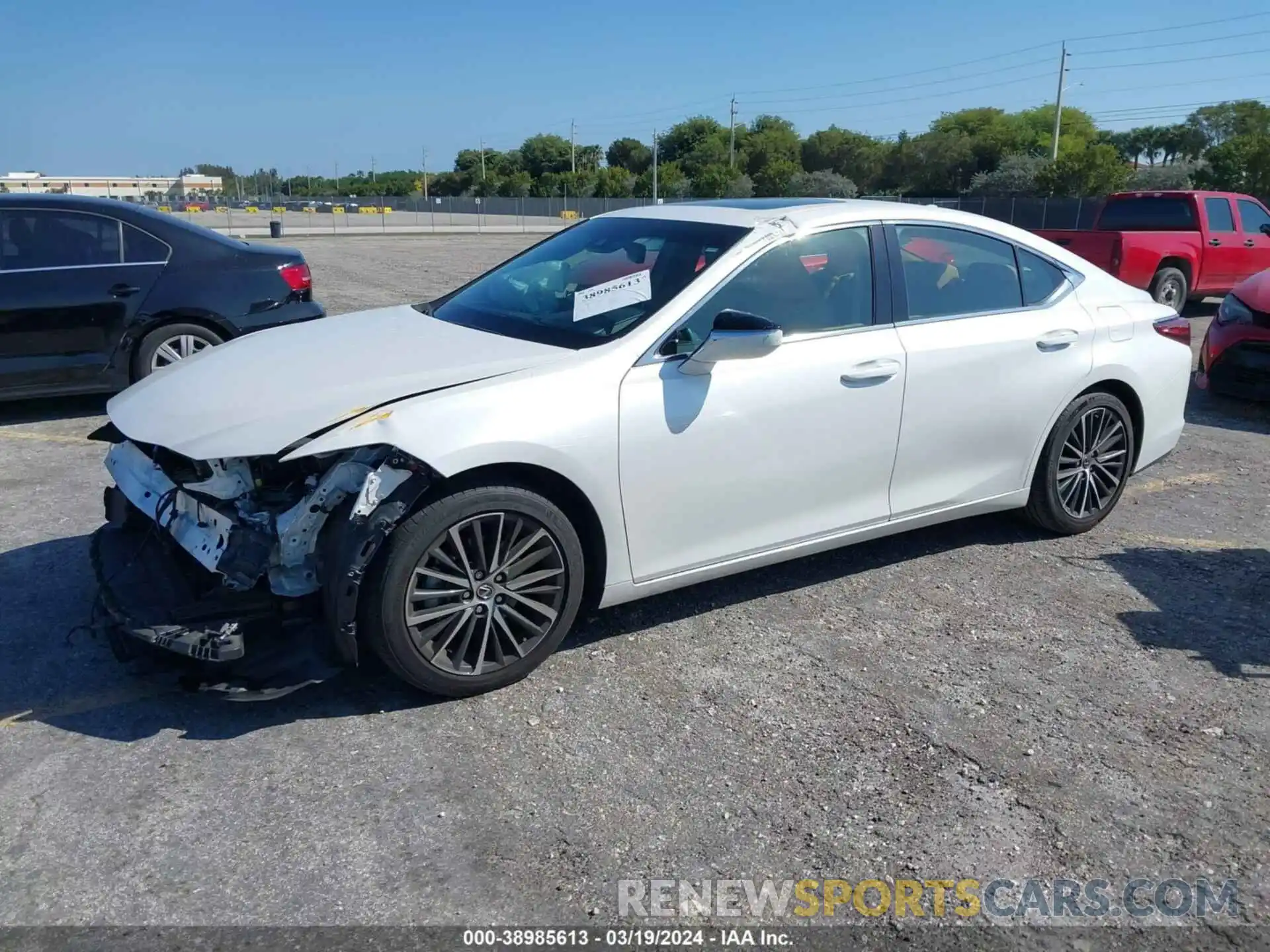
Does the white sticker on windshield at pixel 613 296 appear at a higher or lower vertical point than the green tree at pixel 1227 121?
lower

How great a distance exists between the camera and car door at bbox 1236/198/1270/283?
14250mm

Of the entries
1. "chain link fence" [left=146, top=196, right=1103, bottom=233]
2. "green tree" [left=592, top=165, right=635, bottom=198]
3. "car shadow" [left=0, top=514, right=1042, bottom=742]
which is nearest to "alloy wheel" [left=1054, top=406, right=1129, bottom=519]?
"car shadow" [left=0, top=514, right=1042, bottom=742]

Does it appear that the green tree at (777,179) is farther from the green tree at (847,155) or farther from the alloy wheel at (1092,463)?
the alloy wheel at (1092,463)

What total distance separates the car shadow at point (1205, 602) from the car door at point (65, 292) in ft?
21.0

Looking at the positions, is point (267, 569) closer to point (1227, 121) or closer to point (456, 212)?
point (456, 212)

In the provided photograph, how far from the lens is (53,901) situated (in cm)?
259

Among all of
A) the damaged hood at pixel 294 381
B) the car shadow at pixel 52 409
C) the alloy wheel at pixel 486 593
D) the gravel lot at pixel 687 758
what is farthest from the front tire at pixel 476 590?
the car shadow at pixel 52 409

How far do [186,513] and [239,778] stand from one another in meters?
0.92

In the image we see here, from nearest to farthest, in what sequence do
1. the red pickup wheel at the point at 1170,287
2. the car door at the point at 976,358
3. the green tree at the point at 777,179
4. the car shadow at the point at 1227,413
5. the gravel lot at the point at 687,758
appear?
1. the gravel lot at the point at 687,758
2. the car door at the point at 976,358
3. the car shadow at the point at 1227,413
4. the red pickup wheel at the point at 1170,287
5. the green tree at the point at 777,179

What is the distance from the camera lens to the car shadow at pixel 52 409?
7445 millimetres

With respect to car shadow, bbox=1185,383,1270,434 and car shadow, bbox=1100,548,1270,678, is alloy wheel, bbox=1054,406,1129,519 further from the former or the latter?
car shadow, bbox=1185,383,1270,434

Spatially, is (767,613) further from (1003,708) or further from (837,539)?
(1003,708)

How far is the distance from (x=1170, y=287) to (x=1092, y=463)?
999 cm

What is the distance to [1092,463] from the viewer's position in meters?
5.14
